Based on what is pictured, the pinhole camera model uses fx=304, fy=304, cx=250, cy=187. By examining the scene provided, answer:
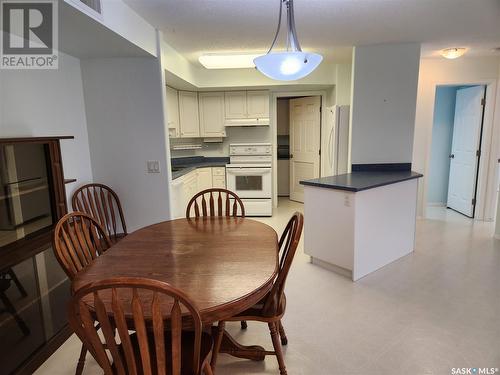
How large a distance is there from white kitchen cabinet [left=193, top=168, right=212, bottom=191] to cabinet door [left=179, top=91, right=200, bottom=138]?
60 centimetres

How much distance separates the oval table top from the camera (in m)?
1.23

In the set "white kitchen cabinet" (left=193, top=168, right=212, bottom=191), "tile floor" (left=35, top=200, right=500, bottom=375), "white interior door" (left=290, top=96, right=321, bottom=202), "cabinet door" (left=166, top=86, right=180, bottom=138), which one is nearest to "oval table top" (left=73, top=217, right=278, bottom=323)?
"tile floor" (left=35, top=200, right=500, bottom=375)

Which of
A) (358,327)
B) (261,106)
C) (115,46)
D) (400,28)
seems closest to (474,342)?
(358,327)

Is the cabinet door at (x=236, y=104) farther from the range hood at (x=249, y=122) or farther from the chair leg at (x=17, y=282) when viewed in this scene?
the chair leg at (x=17, y=282)

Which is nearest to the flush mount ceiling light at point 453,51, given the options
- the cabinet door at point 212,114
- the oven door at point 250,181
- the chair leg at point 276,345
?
the oven door at point 250,181

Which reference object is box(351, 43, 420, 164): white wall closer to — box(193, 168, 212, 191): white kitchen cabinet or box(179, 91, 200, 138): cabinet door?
box(193, 168, 212, 191): white kitchen cabinet

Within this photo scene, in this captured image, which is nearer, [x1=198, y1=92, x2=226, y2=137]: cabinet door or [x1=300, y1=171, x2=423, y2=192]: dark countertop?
[x1=300, y1=171, x2=423, y2=192]: dark countertop

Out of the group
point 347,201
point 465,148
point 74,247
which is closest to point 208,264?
point 74,247

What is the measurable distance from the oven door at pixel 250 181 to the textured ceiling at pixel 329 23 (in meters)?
1.80

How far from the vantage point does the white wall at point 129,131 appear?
2.85m

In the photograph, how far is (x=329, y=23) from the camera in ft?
8.85

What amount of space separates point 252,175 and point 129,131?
7.29 feet

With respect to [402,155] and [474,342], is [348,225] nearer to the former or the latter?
[474,342]

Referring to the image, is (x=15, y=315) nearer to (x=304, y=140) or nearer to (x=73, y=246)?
(x=73, y=246)
